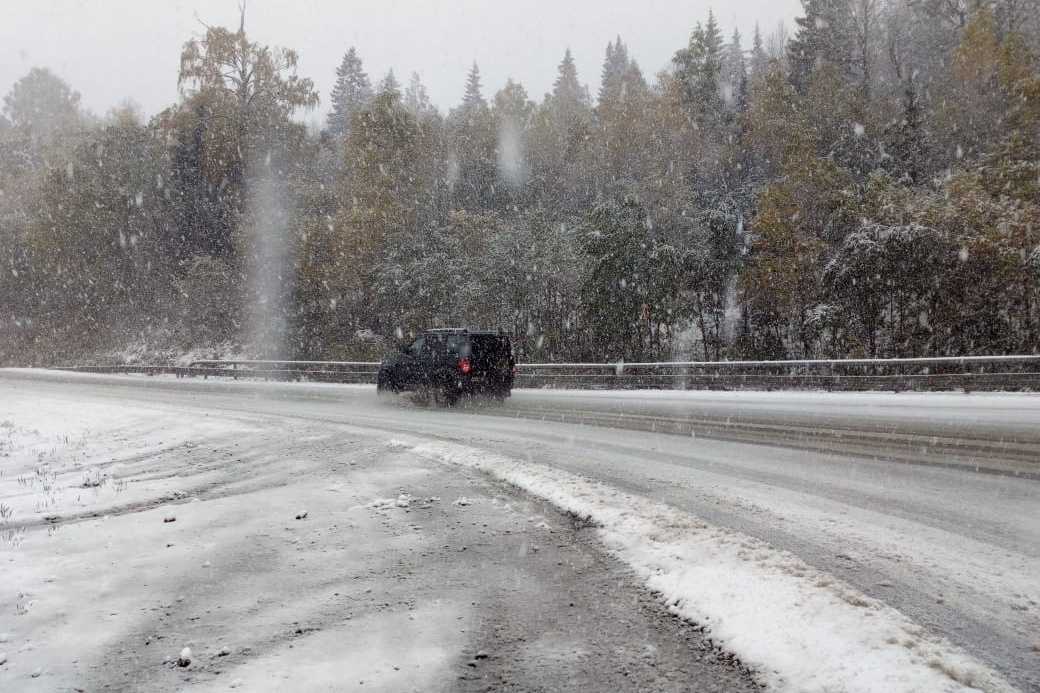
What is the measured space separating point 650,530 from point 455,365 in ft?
37.2

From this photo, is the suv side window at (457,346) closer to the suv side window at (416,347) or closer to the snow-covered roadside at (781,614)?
the suv side window at (416,347)

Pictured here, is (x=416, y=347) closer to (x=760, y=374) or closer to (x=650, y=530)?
(x=760, y=374)

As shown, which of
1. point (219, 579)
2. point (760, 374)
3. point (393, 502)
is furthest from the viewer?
point (760, 374)

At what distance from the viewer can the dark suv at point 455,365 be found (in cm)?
1600

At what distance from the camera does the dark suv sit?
630 inches

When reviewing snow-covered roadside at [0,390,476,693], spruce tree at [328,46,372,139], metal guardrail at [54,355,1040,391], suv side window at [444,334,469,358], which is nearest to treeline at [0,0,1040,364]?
metal guardrail at [54,355,1040,391]

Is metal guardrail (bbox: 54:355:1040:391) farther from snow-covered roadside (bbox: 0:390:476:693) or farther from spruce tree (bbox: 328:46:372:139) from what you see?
spruce tree (bbox: 328:46:372:139)

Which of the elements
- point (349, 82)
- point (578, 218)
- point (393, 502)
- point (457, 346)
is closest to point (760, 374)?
point (457, 346)

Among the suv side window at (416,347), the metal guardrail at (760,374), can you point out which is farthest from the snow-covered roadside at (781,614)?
the metal guardrail at (760,374)

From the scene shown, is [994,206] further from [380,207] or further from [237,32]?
[237,32]

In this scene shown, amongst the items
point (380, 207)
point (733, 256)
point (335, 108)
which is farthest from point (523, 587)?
point (335, 108)

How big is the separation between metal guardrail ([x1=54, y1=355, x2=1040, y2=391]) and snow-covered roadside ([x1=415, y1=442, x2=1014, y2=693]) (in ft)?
43.1

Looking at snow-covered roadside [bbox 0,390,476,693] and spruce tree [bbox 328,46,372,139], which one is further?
spruce tree [bbox 328,46,372,139]

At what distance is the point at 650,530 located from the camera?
4.97 metres
